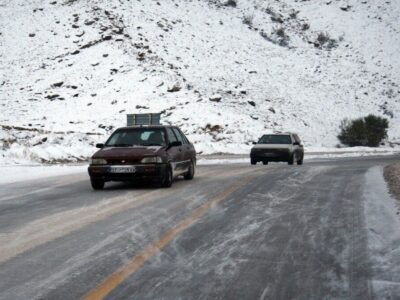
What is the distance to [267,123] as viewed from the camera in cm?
4447

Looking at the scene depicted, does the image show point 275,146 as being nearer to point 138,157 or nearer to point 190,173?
point 190,173

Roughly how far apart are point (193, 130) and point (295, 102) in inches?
508

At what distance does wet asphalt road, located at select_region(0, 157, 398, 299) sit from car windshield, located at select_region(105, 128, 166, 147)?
1636mm

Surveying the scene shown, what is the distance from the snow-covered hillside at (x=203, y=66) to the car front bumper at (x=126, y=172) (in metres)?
20.9

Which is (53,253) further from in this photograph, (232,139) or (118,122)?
(118,122)

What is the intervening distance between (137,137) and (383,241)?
295 inches

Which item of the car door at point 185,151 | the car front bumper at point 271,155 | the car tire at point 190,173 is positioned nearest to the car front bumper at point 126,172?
the car door at point 185,151

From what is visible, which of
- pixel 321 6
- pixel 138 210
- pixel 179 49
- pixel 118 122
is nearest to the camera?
pixel 138 210

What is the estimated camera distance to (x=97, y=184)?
1218cm

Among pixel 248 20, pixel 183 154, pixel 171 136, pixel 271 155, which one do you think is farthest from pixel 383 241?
pixel 248 20

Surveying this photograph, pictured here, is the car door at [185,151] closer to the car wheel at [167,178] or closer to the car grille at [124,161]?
the car wheel at [167,178]

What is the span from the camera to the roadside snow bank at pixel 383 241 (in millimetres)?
4656

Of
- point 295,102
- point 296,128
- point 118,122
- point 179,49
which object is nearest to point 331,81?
point 295,102

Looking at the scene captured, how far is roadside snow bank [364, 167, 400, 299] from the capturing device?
15.3ft
